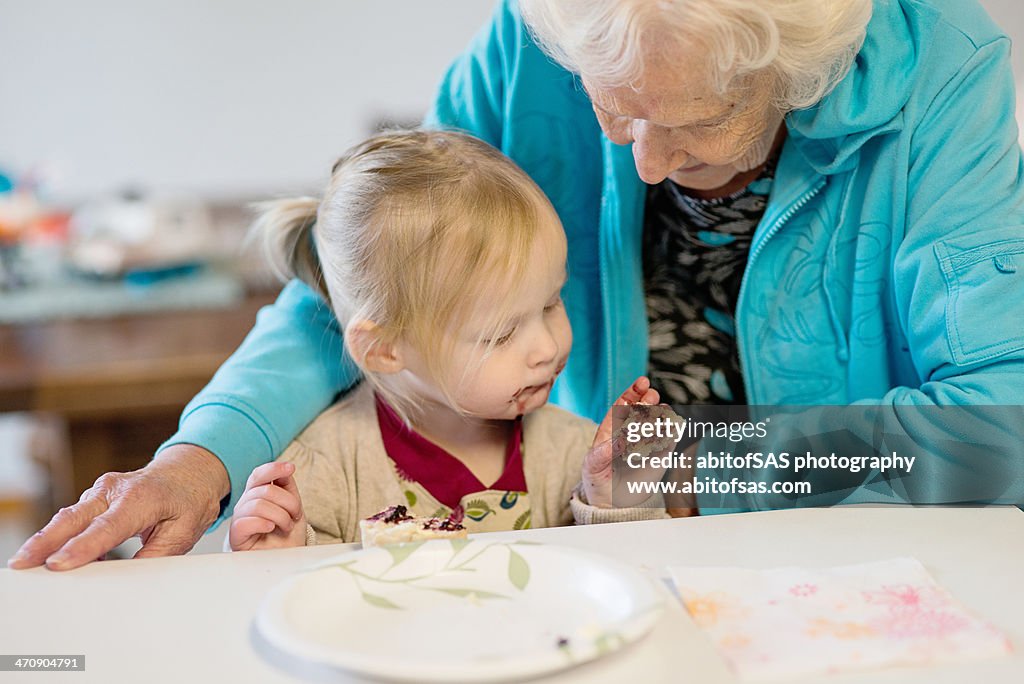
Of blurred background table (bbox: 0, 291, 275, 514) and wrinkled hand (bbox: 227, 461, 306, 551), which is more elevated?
wrinkled hand (bbox: 227, 461, 306, 551)

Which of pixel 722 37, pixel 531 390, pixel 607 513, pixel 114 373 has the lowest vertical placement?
pixel 114 373

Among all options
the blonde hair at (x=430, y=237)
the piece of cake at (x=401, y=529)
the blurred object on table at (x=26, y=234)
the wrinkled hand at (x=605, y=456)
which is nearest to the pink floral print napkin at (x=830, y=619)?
the piece of cake at (x=401, y=529)

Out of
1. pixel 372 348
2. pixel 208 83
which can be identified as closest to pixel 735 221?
pixel 372 348

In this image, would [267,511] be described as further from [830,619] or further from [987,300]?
[987,300]

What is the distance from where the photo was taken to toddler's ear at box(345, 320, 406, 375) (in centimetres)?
116

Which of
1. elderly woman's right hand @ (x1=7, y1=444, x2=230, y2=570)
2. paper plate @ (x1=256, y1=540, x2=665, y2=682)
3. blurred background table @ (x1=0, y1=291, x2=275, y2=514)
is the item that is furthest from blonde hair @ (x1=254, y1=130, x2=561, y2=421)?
blurred background table @ (x1=0, y1=291, x2=275, y2=514)

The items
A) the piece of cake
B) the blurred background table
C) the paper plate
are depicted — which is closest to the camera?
the paper plate

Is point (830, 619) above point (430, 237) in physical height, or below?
below

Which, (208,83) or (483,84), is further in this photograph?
(208,83)

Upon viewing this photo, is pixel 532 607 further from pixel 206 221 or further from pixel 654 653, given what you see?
pixel 206 221

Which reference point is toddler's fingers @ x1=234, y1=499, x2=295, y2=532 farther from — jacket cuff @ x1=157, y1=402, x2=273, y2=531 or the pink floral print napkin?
the pink floral print napkin

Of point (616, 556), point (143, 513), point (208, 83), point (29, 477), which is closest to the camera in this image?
point (616, 556)

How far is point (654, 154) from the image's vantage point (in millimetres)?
1099

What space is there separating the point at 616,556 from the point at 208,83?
2783 millimetres
